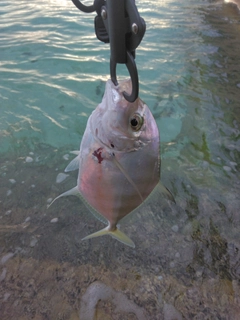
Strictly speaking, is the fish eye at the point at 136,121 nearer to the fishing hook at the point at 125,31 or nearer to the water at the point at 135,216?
the fishing hook at the point at 125,31

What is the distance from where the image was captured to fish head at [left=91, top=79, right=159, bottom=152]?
1671 mm

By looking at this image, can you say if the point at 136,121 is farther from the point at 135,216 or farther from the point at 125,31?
the point at 135,216

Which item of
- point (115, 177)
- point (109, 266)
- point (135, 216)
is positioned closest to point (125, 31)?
point (115, 177)

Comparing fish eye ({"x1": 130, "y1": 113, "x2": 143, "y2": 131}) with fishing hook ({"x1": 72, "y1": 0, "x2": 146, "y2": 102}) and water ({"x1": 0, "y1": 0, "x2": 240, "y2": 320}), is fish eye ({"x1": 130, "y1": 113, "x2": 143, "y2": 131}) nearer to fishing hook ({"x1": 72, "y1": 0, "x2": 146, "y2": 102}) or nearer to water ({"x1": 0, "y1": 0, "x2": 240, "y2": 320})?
fishing hook ({"x1": 72, "y1": 0, "x2": 146, "y2": 102})

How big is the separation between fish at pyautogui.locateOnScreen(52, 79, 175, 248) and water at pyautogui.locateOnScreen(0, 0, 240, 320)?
128 cm

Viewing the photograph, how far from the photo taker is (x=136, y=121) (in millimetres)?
1716

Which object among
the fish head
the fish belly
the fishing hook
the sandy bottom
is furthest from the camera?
the sandy bottom

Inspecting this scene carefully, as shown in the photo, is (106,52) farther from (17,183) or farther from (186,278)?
(186,278)

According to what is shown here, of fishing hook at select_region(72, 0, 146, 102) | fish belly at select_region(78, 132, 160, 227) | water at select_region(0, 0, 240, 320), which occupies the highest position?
fishing hook at select_region(72, 0, 146, 102)

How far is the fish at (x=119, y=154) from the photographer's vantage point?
1699 millimetres

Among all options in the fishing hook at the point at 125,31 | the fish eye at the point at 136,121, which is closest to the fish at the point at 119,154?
the fish eye at the point at 136,121

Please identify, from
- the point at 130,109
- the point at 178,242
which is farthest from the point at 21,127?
the point at 130,109

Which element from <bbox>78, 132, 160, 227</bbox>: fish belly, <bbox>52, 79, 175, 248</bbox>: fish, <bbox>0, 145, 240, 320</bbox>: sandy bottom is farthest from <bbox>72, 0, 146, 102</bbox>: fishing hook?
<bbox>0, 145, 240, 320</bbox>: sandy bottom

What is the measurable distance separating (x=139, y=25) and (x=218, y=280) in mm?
2584
